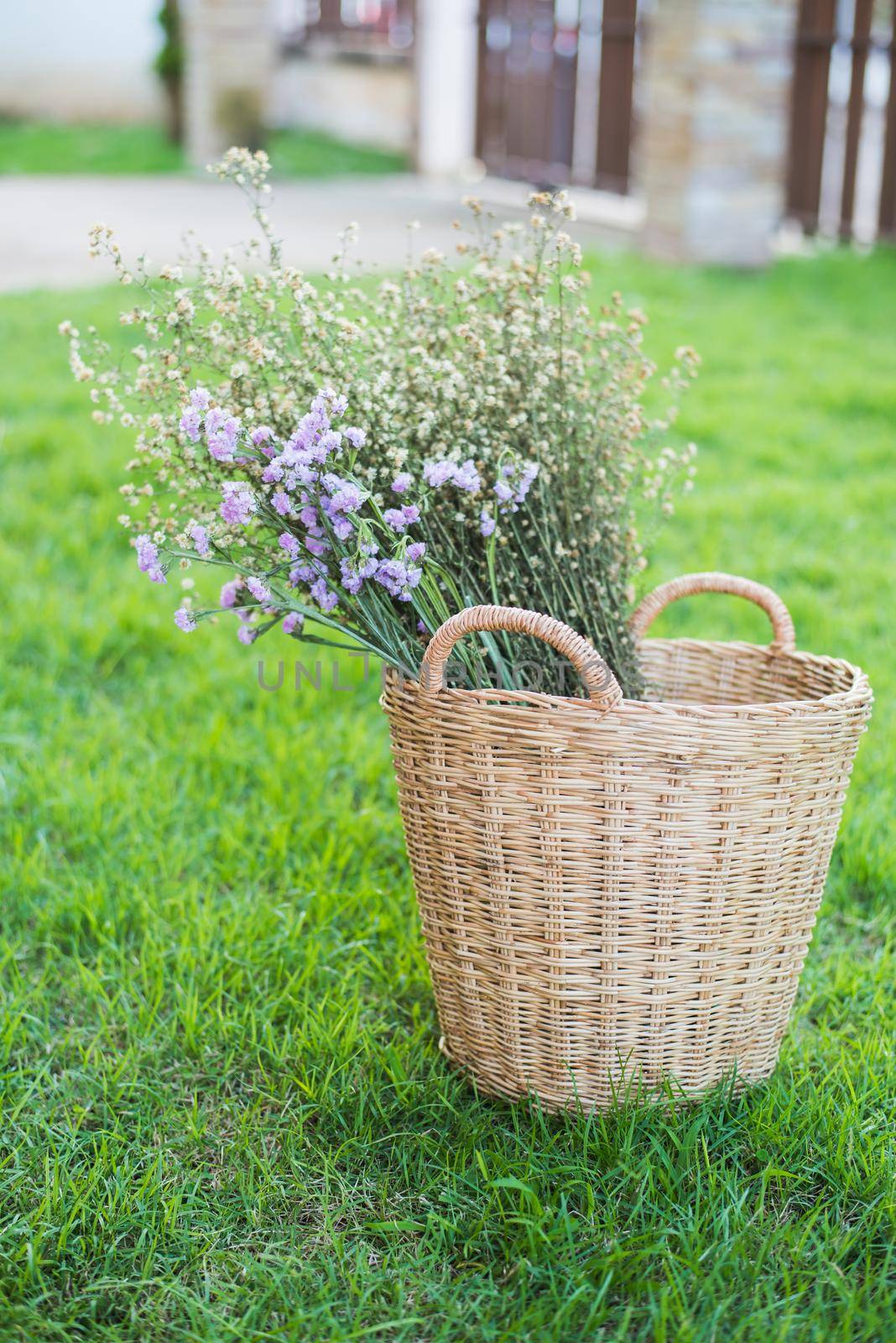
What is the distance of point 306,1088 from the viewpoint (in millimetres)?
1671

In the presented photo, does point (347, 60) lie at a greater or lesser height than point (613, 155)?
greater

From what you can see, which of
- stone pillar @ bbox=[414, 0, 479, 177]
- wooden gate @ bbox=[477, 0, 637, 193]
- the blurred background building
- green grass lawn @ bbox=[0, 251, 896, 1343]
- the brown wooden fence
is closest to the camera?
green grass lawn @ bbox=[0, 251, 896, 1343]

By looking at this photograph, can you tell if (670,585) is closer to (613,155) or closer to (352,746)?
(352,746)

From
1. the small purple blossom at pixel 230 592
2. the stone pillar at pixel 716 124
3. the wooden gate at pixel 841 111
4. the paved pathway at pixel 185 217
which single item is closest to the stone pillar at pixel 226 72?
the paved pathway at pixel 185 217

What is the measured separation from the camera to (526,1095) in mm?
1672

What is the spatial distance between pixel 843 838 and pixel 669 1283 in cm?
103

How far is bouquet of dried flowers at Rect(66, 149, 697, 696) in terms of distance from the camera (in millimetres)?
1565

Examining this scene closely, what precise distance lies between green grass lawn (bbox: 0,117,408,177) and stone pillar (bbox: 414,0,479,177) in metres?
0.70

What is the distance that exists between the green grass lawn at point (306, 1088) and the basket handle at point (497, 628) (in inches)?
21.4

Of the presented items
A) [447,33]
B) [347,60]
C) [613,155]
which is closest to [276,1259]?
[613,155]

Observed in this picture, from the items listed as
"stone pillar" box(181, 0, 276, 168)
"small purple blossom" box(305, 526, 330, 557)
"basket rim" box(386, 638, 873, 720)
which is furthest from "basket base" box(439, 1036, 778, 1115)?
"stone pillar" box(181, 0, 276, 168)

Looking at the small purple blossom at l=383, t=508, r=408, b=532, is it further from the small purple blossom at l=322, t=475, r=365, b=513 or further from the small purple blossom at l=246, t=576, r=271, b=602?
the small purple blossom at l=246, t=576, r=271, b=602

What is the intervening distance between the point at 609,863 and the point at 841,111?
7229mm

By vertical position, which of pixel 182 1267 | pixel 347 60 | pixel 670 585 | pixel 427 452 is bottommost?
pixel 182 1267
